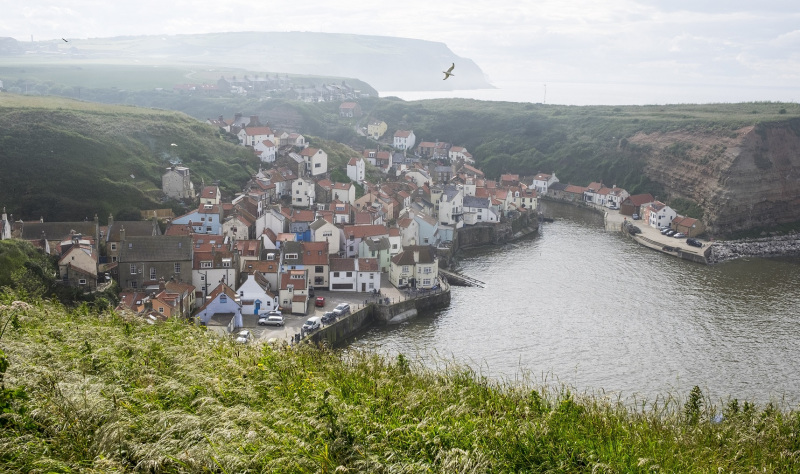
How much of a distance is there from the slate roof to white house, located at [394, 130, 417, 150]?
168 ft

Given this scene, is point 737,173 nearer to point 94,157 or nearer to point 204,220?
point 204,220

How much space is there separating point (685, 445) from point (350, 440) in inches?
154

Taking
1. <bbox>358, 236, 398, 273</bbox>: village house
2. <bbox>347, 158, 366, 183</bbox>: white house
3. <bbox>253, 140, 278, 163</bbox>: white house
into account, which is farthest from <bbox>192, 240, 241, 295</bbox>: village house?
<bbox>253, 140, 278, 163</bbox>: white house

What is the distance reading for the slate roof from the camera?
81.8ft

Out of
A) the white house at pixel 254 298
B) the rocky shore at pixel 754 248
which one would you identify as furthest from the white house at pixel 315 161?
the rocky shore at pixel 754 248

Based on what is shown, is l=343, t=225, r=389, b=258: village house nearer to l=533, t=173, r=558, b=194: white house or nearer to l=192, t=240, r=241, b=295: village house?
l=192, t=240, r=241, b=295: village house

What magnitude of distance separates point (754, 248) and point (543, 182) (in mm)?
21944

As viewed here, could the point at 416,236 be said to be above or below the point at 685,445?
below

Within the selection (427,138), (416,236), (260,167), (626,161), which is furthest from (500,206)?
(427,138)

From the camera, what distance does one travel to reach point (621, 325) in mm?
26219

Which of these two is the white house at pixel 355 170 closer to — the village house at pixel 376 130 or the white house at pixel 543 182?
the white house at pixel 543 182

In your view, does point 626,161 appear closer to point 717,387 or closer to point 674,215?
point 674,215

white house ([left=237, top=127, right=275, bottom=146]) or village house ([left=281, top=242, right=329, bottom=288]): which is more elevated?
white house ([left=237, top=127, right=275, bottom=146])

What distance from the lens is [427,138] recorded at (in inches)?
3123
